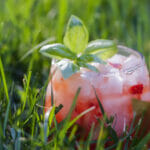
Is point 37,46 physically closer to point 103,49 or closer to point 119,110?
point 103,49

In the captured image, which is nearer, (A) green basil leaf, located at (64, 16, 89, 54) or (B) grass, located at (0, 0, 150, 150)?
(B) grass, located at (0, 0, 150, 150)

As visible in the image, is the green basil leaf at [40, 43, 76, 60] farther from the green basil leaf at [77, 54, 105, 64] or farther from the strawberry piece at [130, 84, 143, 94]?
the strawberry piece at [130, 84, 143, 94]

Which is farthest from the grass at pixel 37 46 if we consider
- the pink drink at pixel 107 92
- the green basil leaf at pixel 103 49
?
the green basil leaf at pixel 103 49

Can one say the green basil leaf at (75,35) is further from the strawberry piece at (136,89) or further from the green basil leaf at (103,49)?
the strawberry piece at (136,89)

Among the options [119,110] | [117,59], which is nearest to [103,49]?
[117,59]

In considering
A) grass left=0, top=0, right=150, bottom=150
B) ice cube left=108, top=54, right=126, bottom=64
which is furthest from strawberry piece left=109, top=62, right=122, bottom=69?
grass left=0, top=0, right=150, bottom=150

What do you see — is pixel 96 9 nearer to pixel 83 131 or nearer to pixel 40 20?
pixel 40 20
